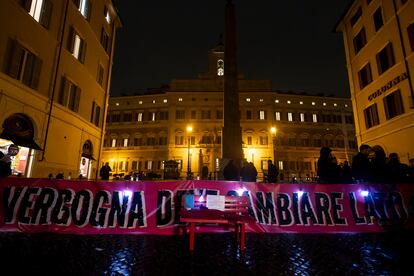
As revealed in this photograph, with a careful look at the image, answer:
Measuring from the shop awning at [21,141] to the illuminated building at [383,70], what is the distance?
19.7m

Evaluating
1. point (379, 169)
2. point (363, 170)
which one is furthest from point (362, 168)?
point (379, 169)

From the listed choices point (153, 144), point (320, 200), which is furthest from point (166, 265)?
point (153, 144)

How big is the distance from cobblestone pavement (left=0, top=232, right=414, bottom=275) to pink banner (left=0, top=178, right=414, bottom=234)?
418 mm

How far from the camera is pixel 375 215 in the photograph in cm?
656

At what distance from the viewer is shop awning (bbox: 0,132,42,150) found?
9.87 metres

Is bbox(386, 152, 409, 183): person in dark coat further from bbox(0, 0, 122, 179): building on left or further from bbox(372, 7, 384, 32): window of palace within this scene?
bbox(0, 0, 122, 179): building on left

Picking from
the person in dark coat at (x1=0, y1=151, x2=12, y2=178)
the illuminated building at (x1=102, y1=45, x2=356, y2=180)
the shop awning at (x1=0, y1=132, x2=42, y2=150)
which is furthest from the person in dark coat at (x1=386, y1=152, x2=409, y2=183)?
the illuminated building at (x1=102, y1=45, x2=356, y2=180)

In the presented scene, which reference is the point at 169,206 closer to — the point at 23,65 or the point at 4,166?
the point at 4,166

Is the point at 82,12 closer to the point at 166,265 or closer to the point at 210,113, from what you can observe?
the point at 166,265

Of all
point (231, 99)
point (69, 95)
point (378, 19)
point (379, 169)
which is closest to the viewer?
point (379, 169)

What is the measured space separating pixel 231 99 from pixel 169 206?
11084 mm

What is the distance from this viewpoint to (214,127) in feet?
133

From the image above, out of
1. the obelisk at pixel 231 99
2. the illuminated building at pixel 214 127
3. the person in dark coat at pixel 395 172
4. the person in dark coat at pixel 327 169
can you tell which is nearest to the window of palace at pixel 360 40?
the obelisk at pixel 231 99

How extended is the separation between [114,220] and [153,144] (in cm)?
3557
